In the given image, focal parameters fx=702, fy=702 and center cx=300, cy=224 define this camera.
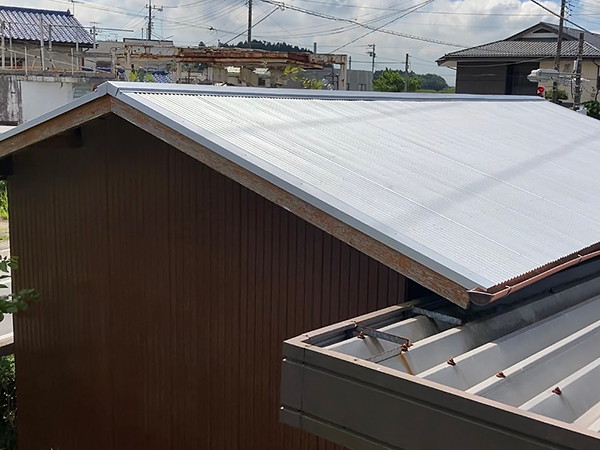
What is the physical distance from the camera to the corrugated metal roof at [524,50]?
115ft

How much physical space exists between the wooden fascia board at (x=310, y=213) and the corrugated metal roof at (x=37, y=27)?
26839 millimetres

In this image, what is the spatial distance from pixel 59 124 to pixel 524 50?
34478mm

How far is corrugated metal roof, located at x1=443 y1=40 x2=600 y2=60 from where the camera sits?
3496 cm

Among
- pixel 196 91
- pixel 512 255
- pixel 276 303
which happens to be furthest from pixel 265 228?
pixel 512 255

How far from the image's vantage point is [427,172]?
16.5ft

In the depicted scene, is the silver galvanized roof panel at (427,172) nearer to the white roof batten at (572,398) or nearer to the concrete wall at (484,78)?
the white roof batten at (572,398)

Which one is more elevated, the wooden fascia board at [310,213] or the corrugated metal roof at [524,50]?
the corrugated metal roof at [524,50]

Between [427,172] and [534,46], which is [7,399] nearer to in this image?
[427,172]

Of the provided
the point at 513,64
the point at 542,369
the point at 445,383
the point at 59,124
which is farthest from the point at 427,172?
the point at 513,64

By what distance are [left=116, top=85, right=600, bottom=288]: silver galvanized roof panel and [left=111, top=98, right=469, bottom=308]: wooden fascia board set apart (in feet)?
0.23

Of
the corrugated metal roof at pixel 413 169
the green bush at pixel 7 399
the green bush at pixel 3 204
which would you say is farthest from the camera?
the green bush at pixel 3 204

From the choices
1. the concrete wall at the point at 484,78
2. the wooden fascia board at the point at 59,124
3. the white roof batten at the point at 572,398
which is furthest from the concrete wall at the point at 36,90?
the white roof batten at the point at 572,398

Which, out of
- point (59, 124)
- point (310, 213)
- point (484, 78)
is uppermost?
point (484, 78)

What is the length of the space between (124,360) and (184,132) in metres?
2.67
